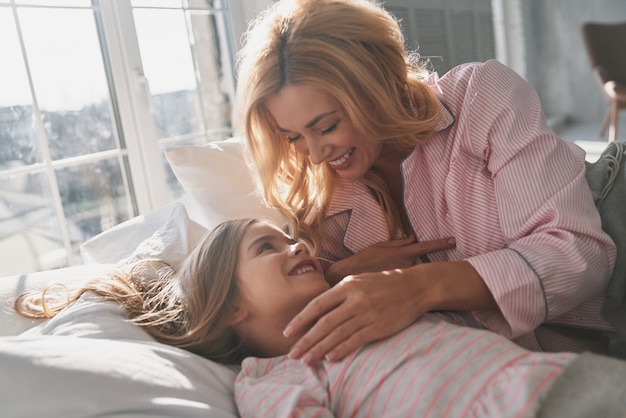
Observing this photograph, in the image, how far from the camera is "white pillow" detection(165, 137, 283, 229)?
1603mm

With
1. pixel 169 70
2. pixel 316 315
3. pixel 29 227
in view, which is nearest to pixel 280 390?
pixel 316 315

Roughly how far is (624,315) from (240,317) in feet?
2.55

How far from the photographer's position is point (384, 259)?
136 cm

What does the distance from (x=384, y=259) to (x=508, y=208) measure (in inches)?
11.3

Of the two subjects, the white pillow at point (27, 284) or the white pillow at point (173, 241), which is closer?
the white pillow at point (27, 284)

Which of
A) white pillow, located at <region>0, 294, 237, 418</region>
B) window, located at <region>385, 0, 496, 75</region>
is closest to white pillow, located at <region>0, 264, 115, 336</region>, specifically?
white pillow, located at <region>0, 294, 237, 418</region>

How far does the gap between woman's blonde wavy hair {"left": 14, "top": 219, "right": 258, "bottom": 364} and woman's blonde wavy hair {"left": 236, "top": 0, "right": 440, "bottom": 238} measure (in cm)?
29

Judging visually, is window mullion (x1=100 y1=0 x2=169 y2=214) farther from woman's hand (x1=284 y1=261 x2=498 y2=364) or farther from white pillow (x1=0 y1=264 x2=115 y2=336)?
woman's hand (x1=284 y1=261 x2=498 y2=364)

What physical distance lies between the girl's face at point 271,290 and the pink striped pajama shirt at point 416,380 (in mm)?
121

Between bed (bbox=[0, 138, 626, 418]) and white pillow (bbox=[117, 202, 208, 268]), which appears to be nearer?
bed (bbox=[0, 138, 626, 418])

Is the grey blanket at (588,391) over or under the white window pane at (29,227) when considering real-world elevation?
under

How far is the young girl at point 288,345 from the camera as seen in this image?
35.3 inches

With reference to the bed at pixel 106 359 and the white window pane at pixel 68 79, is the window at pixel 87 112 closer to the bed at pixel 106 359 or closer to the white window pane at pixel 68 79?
the white window pane at pixel 68 79

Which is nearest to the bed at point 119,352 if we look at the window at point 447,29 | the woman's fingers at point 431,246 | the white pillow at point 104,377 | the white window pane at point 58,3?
the white pillow at point 104,377
